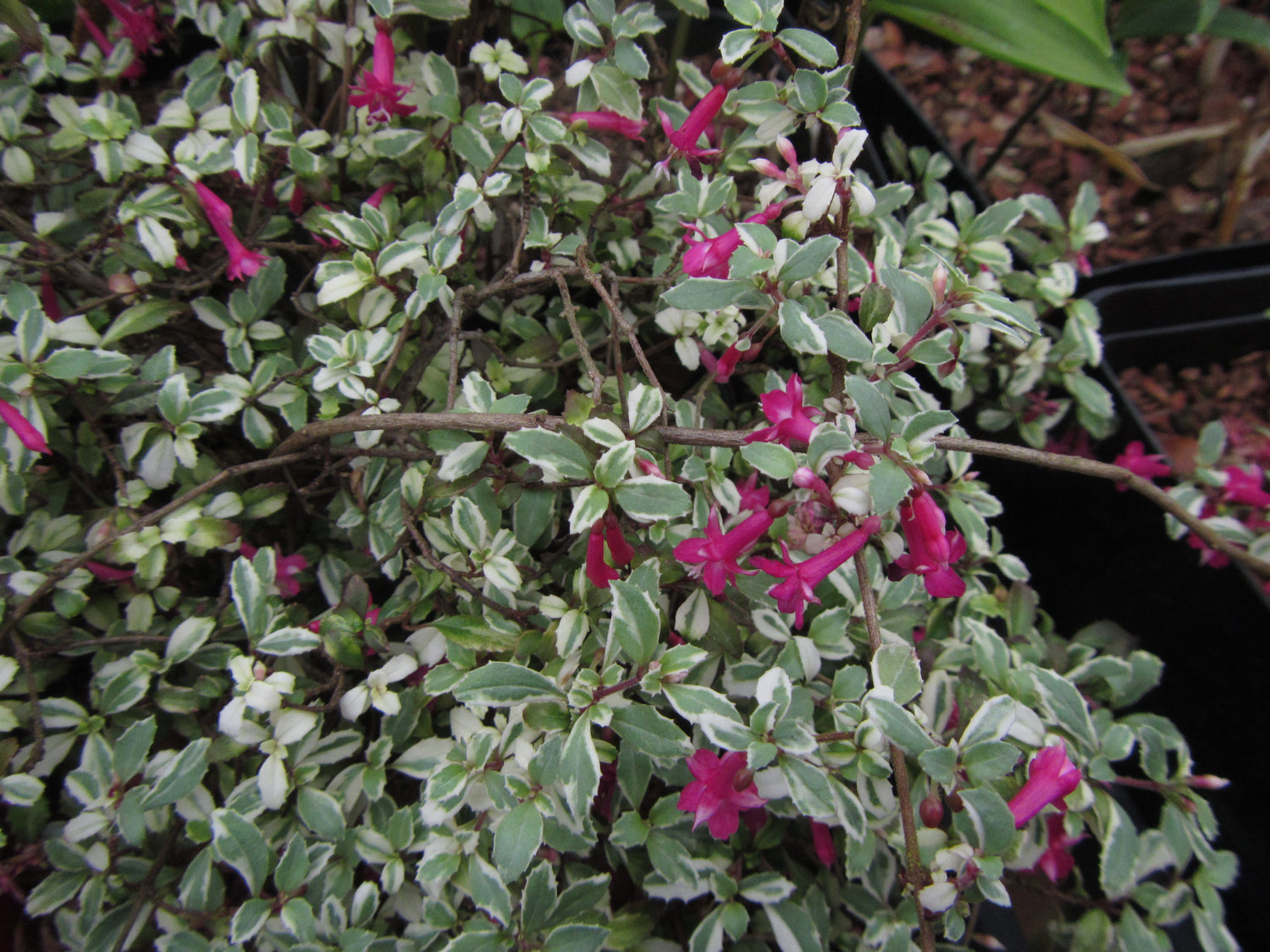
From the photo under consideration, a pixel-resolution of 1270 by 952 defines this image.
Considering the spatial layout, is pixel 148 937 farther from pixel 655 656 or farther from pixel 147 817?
pixel 655 656

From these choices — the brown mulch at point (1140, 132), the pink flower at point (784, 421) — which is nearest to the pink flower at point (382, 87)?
the pink flower at point (784, 421)

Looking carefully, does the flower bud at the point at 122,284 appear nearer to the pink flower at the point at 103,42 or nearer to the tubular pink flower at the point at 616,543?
the pink flower at the point at 103,42

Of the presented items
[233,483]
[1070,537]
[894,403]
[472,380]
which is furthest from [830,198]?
[1070,537]

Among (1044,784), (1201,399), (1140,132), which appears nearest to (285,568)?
(1044,784)

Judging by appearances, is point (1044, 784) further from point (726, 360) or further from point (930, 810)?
point (726, 360)

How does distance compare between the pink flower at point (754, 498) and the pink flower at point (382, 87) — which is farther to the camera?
the pink flower at point (382, 87)

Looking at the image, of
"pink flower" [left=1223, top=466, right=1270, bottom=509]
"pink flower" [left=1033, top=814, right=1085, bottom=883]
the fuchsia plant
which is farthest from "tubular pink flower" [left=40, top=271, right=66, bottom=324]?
"pink flower" [left=1223, top=466, right=1270, bottom=509]
